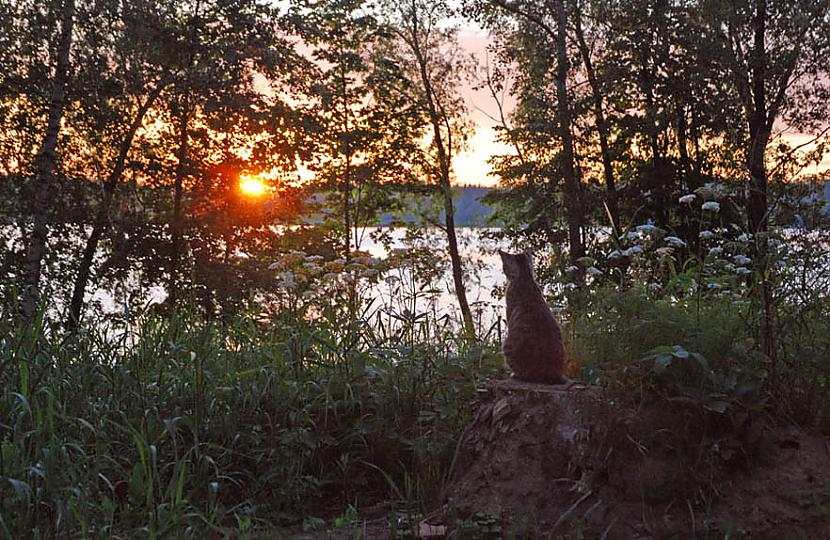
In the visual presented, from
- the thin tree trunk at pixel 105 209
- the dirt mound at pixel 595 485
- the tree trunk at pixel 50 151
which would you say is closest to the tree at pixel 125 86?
the thin tree trunk at pixel 105 209

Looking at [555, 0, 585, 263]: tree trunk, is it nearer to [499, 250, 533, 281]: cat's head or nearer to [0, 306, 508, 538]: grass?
[0, 306, 508, 538]: grass

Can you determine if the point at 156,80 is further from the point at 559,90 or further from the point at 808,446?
the point at 808,446

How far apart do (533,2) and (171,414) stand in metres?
17.5

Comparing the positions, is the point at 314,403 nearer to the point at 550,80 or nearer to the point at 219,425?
the point at 219,425

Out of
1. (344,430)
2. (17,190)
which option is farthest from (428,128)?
(344,430)

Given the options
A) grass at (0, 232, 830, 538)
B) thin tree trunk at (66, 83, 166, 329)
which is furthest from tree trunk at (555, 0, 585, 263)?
grass at (0, 232, 830, 538)

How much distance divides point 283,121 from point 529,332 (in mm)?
13499

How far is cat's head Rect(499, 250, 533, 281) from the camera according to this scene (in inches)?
190

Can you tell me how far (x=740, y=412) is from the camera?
12.9ft

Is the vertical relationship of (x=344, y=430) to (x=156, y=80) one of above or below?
below

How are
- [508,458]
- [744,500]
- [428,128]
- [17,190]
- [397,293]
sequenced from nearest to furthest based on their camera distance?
[744,500]
[508,458]
[397,293]
[17,190]
[428,128]

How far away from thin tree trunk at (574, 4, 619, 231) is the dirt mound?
14722mm

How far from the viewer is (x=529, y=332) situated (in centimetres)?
463

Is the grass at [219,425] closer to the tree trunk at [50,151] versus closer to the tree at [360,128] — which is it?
the tree trunk at [50,151]
